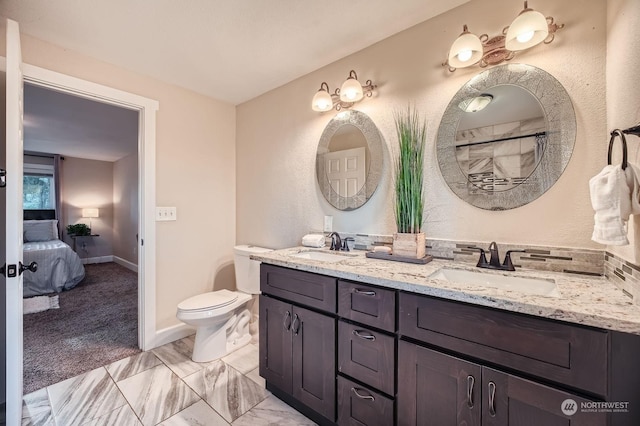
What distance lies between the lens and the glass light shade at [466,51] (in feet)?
4.47

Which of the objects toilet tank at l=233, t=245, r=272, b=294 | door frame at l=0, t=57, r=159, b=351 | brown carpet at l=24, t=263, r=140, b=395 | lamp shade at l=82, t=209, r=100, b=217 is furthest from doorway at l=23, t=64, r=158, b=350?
lamp shade at l=82, t=209, r=100, b=217

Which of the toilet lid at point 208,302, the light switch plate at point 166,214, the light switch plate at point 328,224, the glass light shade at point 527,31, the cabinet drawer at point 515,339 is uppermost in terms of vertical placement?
the glass light shade at point 527,31

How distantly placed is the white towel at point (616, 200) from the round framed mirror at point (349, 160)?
1091 mm

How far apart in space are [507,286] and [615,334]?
0.48m

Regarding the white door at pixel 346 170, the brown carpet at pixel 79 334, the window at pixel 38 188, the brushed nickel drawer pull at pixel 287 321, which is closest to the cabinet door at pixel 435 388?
the brushed nickel drawer pull at pixel 287 321

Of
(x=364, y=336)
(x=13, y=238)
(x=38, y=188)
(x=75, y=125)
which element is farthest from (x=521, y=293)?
(x=38, y=188)

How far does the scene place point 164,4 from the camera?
1486 mm

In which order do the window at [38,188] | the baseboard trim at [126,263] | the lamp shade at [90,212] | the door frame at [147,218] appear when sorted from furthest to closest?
the lamp shade at [90,212] < the window at [38,188] < the baseboard trim at [126,263] < the door frame at [147,218]

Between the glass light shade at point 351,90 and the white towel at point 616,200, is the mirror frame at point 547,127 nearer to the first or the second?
the white towel at point 616,200

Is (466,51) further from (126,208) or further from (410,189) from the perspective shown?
(126,208)

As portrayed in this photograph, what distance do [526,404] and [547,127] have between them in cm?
118

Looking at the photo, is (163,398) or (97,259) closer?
(163,398)

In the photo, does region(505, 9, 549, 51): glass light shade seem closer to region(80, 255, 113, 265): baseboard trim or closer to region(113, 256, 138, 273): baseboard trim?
region(113, 256, 138, 273): baseboard trim

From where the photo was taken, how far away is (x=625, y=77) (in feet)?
3.26
